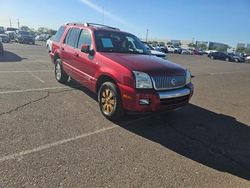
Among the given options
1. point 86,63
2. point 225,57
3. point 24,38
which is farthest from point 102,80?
point 225,57

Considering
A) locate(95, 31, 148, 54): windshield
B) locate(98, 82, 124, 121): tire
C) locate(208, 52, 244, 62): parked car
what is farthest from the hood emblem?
locate(208, 52, 244, 62): parked car

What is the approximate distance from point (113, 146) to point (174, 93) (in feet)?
5.68

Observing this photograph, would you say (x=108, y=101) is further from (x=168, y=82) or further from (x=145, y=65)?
(x=168, y=82)

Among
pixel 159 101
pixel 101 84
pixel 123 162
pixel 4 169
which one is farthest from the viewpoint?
pixel 101 84

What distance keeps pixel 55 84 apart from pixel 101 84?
3.34m

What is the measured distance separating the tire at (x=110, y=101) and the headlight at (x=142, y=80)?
1.76 feet

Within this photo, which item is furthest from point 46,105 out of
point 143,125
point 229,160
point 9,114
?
point 229,160

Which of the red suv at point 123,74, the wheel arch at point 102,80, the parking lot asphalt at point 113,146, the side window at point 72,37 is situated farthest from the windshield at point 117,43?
the parking lot asphalt at point 113,146

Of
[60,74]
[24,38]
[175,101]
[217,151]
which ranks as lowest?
[24,38]

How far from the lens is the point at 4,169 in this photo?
10.9 ft

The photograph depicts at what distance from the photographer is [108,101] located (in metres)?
5.44

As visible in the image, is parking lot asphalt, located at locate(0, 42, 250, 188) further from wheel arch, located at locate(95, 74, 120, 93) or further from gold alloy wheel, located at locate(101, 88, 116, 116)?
wheel arch, located at locate(95, 74, 120, 93)

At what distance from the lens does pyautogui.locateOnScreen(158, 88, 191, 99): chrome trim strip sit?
4.94 meters

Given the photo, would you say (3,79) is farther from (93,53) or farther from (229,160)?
(229,160)
